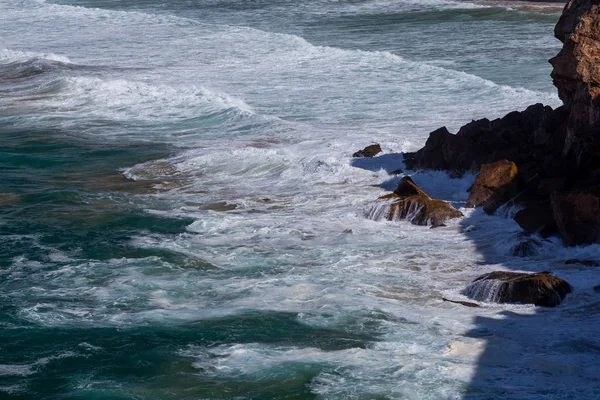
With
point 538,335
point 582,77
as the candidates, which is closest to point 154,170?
point 582,77

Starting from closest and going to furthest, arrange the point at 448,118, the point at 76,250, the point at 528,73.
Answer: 1. the point at 76,250
2. the point at 448,118
3. the point at 528,73

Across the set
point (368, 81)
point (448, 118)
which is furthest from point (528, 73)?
point (448, 118)

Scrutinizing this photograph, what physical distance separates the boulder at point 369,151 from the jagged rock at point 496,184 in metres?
4.47

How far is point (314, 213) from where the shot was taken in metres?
20.0

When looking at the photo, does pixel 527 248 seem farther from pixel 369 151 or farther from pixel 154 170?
pixel 154 170

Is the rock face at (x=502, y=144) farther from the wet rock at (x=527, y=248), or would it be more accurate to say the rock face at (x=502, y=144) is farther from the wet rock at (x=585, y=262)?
the wet rock at (x=585, y=262)

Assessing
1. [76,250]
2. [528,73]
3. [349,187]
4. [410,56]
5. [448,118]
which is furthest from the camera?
[410,56]

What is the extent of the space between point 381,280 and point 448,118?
11658mm

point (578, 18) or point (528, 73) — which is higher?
point (578, 18)

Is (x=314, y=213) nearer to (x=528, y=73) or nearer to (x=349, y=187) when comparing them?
(x=349, y=187)

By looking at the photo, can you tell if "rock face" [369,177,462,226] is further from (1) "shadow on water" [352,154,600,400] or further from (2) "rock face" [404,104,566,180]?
(2) "rock face" [404,104,566,180]

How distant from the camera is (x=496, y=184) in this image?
19.0 metres

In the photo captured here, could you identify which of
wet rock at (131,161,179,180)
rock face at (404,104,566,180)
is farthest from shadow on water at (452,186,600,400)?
wet rock at (131,161,179,180)

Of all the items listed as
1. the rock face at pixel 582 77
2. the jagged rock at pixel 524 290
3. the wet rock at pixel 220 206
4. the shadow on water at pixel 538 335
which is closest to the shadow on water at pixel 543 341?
the shadow on water at pixel 538 335
